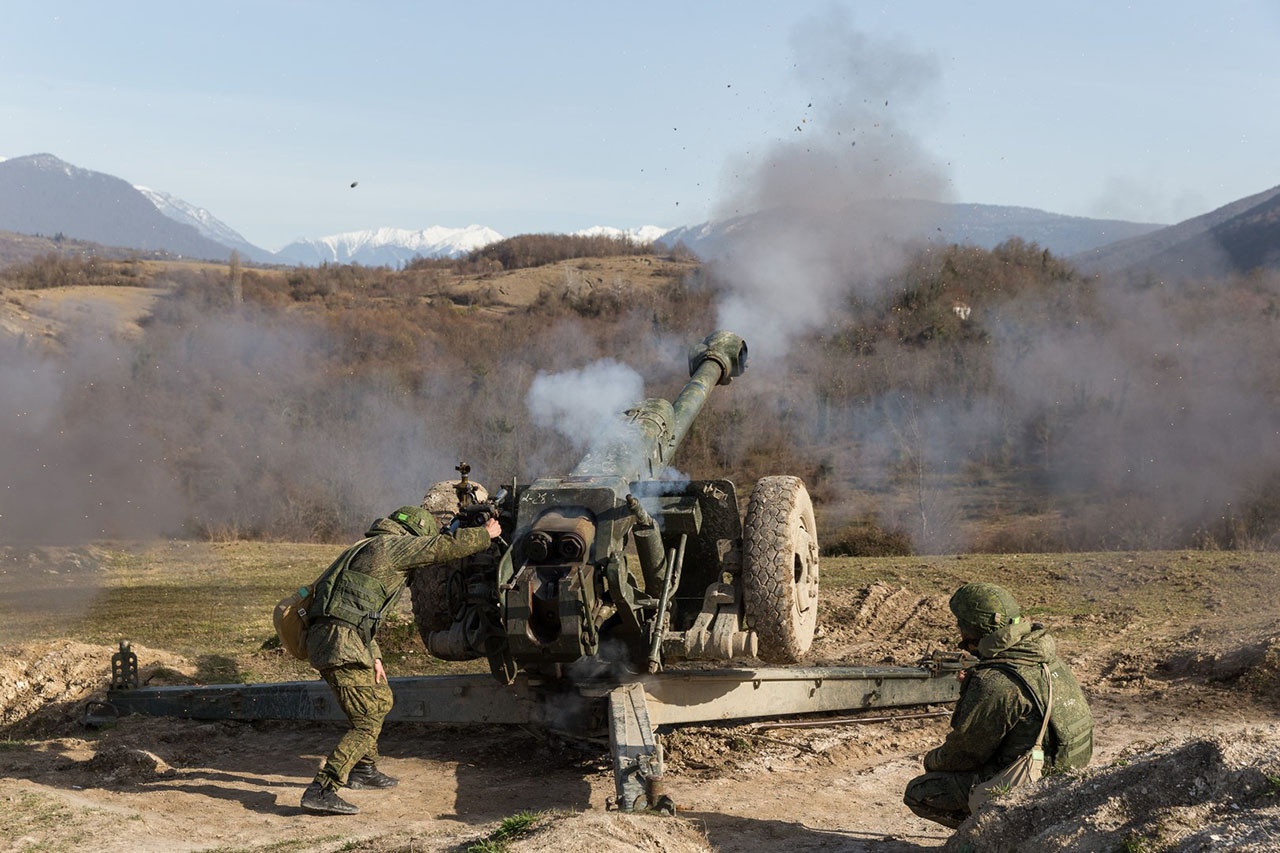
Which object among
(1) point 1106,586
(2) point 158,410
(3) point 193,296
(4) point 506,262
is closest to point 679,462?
(2) point 158,410

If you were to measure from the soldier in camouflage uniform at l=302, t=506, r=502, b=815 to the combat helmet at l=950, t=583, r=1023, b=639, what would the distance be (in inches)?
98.2

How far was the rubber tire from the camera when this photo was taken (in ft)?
24.5

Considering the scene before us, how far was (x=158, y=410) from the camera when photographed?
22.1 m

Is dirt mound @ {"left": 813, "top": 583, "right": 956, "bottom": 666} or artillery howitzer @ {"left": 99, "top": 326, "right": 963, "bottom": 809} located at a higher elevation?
artillery howitzer @ {"left": 99, "top": 326, "right": 963, "bottom": 809}

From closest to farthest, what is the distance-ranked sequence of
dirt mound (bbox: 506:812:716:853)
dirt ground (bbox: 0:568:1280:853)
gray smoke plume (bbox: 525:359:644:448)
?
1. dirt ground (bbox: 0:568:1280:853)
2. dirt mound (bbox: 506:812:716:853)
3. gray smoke plume (bbox: 525:359:644:448)

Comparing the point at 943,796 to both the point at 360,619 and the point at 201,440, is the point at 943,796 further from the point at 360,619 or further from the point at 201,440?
the point at 201,440

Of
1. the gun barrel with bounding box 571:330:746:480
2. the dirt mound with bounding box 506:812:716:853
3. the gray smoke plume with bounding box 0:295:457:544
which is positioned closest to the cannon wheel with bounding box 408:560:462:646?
the gun barrel with bounding box 571:330:746:480

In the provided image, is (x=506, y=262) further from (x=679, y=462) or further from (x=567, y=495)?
(x=567, y=495)

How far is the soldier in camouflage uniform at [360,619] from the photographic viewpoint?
6414 mm

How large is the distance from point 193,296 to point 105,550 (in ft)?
68.3

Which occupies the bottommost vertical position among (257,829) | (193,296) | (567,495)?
(257,829)

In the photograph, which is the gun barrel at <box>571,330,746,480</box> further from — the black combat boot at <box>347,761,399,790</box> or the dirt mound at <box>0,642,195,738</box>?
the dirt mound at <box>0,642,195,738</box>

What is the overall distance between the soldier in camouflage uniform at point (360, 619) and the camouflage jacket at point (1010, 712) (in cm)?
262

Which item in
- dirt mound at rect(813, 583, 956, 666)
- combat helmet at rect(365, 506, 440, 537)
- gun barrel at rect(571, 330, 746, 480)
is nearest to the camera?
combat helmet at rect(365, 506, 440, 537)
